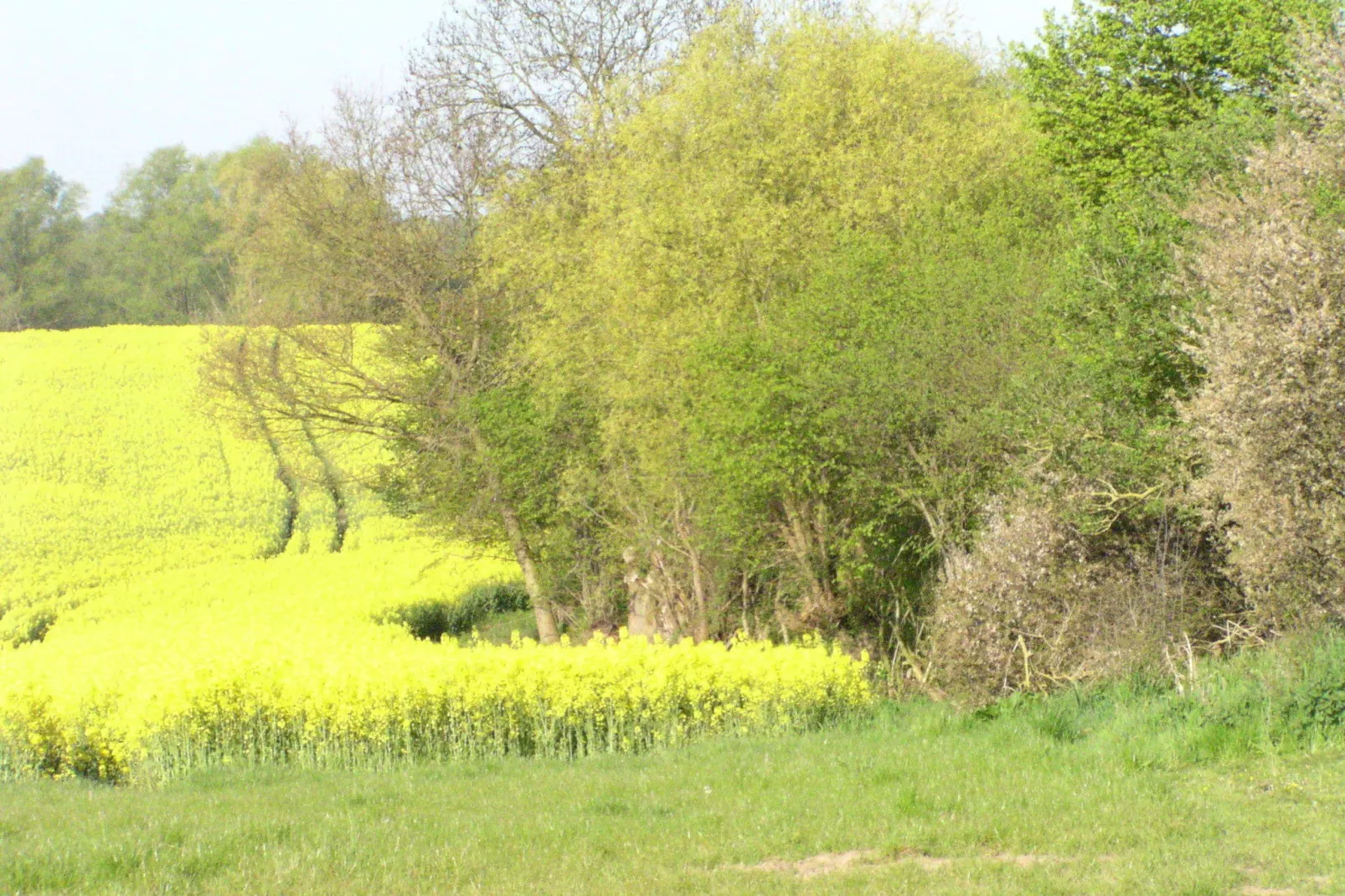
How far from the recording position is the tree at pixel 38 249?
2452 inches

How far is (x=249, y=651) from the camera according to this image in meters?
15.4

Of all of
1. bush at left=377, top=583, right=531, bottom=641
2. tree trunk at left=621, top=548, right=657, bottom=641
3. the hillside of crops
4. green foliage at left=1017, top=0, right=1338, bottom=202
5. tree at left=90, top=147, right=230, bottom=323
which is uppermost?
tree at left=90, top=147, right=230, bottom=323

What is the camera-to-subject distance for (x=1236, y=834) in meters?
7.29

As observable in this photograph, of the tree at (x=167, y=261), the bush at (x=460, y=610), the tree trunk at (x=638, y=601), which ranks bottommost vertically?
the bush at (x=460, y=610)

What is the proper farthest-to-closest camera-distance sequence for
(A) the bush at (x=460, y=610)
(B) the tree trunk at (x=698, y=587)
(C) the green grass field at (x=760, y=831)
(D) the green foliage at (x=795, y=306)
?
(A) the bush at (x=460, y=610) < (B) the tree trunk at (x=698, y=587) < (D) the green foliage at (x=795, y=306) < (C) the green grass field at (x=760, y=831)

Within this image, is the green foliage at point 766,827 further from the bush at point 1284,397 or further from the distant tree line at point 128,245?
the distant tree line at point 128,245

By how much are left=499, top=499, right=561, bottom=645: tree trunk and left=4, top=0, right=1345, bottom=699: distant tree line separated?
0.35ft

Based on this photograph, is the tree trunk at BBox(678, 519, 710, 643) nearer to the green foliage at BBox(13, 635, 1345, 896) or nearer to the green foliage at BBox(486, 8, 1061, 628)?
the green foliage at BBox(486, 8, 1061, 628)

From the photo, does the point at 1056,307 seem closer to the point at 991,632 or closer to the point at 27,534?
the point at 991,632

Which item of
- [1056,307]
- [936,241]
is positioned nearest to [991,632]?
[1056,307]

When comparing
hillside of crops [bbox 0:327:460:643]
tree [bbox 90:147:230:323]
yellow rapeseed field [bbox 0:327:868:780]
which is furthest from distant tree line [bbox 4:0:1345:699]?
tree [bbox 90:147:230:323]

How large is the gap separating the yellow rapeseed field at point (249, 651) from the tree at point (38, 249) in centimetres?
1970

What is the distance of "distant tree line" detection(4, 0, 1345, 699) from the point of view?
12766mm

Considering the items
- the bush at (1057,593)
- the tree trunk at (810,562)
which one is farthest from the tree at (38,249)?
the bush at (1057,593)
